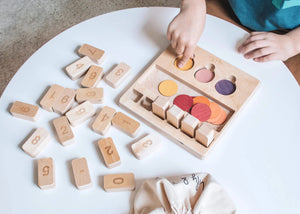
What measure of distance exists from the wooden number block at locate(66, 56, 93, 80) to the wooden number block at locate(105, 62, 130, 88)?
0.06 metres

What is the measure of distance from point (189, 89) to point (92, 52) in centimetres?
25

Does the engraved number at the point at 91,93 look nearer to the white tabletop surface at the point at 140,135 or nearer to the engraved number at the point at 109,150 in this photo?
the white tabletop surface at the point at 140,135

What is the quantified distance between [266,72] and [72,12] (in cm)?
106

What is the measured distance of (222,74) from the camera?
→ 32.8 inches

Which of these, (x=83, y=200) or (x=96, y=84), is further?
(x=96, y=84)

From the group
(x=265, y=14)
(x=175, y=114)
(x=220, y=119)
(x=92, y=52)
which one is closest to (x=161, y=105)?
(x=175, y=114)

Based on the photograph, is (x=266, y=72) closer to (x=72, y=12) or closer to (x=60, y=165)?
(x=60, y=165)

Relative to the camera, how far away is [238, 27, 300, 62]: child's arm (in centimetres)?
87

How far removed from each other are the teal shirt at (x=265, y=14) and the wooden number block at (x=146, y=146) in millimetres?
490

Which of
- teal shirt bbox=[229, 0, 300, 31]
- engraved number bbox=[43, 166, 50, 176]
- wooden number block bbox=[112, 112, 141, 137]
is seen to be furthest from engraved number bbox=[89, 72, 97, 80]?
teal shirt bbox=[229, 0, 300, 31]

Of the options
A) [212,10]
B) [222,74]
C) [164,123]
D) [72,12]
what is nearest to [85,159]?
[164,123]

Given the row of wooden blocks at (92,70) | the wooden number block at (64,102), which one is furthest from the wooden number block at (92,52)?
the wooden number block at (64,102)

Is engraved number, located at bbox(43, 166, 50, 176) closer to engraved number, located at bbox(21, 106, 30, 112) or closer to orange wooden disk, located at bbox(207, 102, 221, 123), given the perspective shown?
engraved number, located at bbox(21, 106, 30, 112)

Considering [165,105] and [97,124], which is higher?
[165,105]
